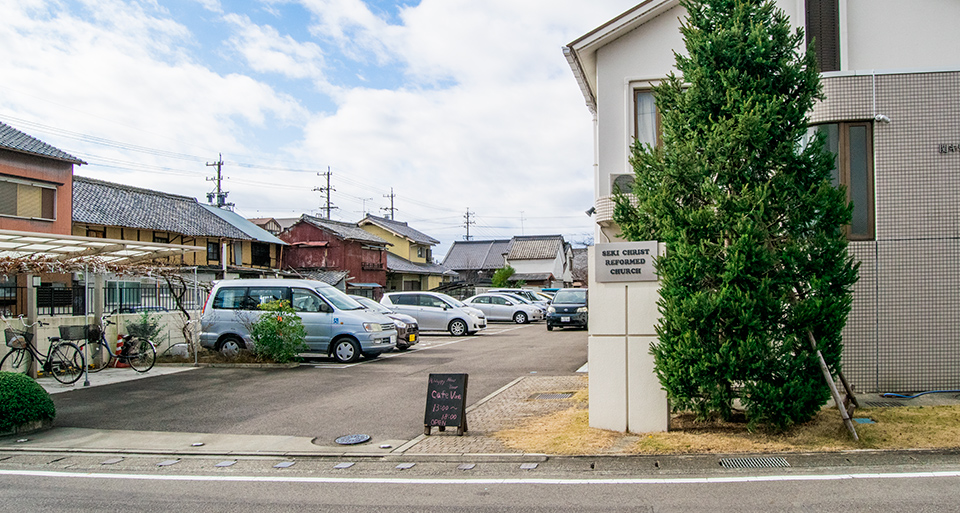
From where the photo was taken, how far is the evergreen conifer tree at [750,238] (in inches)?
272

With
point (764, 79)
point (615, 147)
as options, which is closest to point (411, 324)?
point (615, 147)

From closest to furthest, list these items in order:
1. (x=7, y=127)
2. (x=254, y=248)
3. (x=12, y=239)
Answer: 1. (x=12, y=239)
2. (x=7, y=127)
3. (x=254, y=248)

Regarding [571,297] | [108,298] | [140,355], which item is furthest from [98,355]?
[571,297]

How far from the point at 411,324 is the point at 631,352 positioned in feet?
39.3

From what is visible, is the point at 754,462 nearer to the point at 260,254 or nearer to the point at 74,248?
the point at 74,248

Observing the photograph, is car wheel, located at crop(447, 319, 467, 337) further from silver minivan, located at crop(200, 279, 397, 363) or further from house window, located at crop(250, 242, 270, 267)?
house window, located at crop(250, 242, 270, 267)

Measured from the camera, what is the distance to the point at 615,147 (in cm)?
1123

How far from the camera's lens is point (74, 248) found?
1357 cm

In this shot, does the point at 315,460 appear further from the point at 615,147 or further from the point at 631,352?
the point at 615,147

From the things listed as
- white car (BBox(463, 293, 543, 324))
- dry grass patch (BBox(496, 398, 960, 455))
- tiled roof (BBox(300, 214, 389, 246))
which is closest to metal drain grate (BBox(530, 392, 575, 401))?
dry grass patch (BBox(496, 398, 960, 455))

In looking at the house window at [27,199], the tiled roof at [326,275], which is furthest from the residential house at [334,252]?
the house window at [27,199]

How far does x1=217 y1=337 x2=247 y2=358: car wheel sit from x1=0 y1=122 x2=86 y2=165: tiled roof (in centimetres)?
1410

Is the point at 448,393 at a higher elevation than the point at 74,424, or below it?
higher

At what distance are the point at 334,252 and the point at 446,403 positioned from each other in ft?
130
